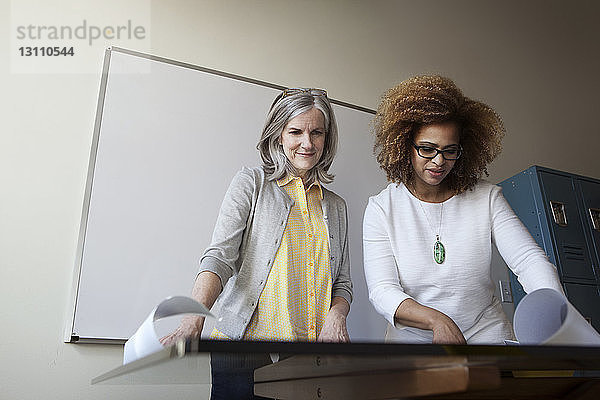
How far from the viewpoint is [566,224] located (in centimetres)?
201

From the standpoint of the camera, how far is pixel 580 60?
2.82 m

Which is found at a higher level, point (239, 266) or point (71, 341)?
point (239, 266)

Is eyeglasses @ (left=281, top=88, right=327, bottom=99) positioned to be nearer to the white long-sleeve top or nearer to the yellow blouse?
the yellow blouse

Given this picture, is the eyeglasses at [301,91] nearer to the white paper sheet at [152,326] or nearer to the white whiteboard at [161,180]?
the white whiteboard at [161,180]

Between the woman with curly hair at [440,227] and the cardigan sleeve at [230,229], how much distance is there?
372 millimetres

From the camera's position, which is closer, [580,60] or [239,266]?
[239,266]

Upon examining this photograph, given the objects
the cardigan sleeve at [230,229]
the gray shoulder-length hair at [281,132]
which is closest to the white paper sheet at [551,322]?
the cardigan sleeve at [230,229]

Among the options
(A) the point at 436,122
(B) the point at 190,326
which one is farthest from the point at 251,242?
(A) the point at 436,122

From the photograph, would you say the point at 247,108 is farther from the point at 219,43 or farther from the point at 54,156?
the point at 54,156

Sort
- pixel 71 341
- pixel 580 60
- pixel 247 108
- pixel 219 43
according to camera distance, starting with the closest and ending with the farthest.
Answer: pixel 71 341 < pixel 247 108 < pixel 219 43 < pixel 580 60

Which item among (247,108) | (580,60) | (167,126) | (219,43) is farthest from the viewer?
(580,60)

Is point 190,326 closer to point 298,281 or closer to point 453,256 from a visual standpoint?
point 298,281

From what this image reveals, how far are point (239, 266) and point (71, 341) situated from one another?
0.48 m

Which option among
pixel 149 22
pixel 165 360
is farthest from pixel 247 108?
pixel 165 360
